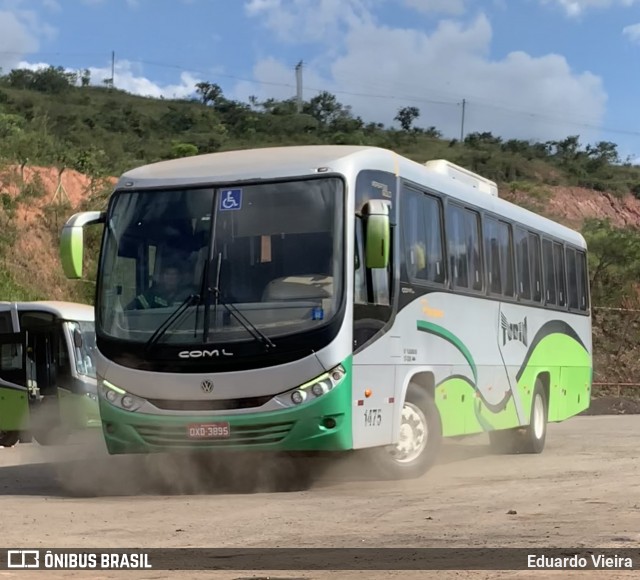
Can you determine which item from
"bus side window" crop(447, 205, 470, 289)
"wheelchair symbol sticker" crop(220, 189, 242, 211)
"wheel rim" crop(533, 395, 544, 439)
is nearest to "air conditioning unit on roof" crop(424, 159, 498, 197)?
"bus side window" crop(447, 205, 470, 289)

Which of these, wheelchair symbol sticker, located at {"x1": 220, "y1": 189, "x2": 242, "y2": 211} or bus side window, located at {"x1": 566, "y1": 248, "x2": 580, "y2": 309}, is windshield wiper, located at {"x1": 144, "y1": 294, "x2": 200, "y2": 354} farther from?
bus side window, located at {"x1": 566, "y1": 248, "x2": 580, "y2": 309}

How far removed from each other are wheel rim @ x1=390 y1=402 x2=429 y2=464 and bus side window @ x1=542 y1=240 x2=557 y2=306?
19.4 feet

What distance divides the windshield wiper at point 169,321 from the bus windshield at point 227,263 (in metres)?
0.02

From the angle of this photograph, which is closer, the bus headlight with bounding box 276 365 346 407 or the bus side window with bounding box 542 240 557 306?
the bus headlight with bounding box 276 365 346 407

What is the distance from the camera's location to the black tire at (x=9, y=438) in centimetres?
2317

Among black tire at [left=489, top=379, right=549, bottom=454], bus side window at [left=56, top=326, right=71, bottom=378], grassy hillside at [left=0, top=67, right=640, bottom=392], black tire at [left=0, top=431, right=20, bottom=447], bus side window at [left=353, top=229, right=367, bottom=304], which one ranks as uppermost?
grassy hillside at [left=0, top=67, right=640, bottom=392]

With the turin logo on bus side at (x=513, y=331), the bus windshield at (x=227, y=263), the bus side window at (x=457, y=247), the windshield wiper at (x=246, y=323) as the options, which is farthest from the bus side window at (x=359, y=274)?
the turin logo on bus side at (x=513, y=331)

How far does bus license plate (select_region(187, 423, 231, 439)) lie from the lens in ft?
34.7

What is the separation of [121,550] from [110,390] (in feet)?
12.1

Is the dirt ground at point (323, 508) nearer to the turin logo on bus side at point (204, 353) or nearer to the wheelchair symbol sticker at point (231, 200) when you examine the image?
the turin logo on bus side at point (204, 353)

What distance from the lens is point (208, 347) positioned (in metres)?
10.6

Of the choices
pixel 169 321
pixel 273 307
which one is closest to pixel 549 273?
pixel 273 307

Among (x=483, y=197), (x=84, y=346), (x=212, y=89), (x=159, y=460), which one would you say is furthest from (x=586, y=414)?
(x=212, y=89)

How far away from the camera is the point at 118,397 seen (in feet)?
36.1
